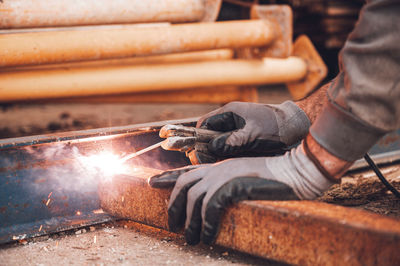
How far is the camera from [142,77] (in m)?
2.95

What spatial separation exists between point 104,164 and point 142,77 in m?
1.43

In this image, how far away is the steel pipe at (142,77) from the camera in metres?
2.64

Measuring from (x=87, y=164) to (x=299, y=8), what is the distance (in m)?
5.27

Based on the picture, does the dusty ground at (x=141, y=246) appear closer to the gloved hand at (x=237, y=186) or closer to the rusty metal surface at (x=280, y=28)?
the gloved hand at (x=237, y=186)

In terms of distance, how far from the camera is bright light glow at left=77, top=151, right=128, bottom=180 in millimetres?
1557

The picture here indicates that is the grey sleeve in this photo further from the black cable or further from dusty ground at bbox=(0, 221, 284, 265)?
the black cable

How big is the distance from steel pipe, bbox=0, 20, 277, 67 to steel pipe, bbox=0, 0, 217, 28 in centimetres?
6

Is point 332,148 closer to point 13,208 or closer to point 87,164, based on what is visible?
point 87,164

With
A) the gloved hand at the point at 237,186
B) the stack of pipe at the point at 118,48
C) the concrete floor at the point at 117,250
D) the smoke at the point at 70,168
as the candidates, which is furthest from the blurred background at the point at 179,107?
the gloved hand at the point at 237,186

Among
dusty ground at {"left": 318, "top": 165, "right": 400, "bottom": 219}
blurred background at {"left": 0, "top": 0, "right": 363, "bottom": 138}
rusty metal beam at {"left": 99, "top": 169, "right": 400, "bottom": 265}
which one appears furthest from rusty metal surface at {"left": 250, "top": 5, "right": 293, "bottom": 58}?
rusty metal beam at {"left": 99, "top": 169, "right": 400, "bottom": 265}

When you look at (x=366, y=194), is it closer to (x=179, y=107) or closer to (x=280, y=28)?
(x=280, y=28)

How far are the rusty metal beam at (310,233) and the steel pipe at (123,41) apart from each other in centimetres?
166

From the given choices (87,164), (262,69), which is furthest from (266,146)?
(262,69)

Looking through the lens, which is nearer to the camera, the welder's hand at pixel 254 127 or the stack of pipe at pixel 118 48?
the welder's hand at pixel 254 127
